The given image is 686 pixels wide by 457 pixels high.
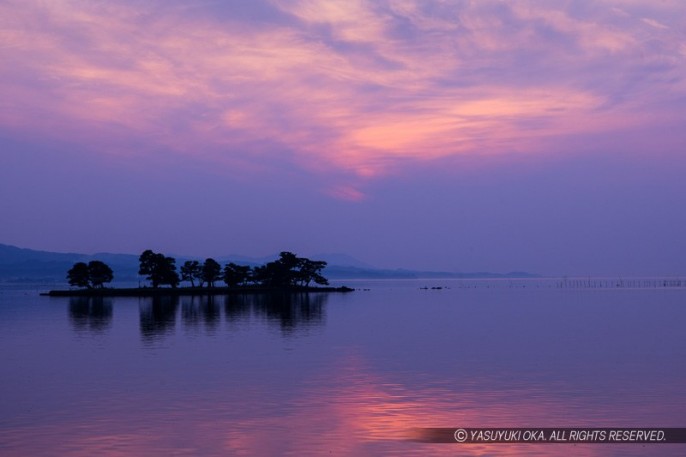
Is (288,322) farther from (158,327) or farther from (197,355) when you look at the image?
(197,355)

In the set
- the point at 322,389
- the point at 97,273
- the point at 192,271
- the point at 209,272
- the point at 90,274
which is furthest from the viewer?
the point at 192,271

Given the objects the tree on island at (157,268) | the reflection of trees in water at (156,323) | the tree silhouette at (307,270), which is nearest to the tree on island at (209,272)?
the tree on island at (157,268)

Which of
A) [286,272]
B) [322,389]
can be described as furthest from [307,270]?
[322,389]

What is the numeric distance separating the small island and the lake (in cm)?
9787

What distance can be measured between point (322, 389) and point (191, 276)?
14885cm

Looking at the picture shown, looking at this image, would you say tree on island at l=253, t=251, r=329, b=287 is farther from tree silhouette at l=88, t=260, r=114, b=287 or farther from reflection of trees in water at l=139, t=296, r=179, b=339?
reflection of trees in water at l=139, t=296, r=179, b=339

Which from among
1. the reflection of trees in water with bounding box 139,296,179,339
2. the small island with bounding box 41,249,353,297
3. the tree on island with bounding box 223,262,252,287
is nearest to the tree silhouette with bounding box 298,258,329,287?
the small island with bounding box 41,249,353,297

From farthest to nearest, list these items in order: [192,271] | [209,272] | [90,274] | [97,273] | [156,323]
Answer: [192,271] < [209,272] < [90,274] < [97,273] < [156,323]

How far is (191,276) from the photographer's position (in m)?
177

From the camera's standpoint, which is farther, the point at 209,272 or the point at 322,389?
the point at 209,272

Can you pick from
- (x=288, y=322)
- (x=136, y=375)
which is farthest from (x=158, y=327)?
(x=136, y=375)

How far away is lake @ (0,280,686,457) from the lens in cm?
2316

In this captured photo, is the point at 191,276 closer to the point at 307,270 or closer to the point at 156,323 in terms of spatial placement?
the point at 307,270

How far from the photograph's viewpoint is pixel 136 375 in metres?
37.6
